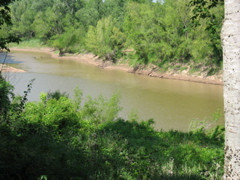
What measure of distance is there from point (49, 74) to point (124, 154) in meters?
26.2

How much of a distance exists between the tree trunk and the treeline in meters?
14.1

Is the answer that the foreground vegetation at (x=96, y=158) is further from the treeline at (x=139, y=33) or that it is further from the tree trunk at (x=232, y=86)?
the treeline at (x=139, y=33)

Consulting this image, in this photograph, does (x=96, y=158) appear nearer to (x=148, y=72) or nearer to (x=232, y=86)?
(x=232, y=86)

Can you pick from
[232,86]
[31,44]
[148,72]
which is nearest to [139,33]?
[148,72]

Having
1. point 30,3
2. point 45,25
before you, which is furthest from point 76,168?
point 30,3

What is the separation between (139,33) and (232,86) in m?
32.7

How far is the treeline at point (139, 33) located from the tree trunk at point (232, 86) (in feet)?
46.4

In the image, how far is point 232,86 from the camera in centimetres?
283

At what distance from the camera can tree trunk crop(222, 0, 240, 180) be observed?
280cm

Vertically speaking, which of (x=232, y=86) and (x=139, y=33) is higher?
(x=139, y=33)

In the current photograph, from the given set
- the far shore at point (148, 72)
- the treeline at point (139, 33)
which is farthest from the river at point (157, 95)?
the treeline at point (139, 33)

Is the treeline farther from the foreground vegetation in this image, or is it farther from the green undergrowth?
the foreground vegetation

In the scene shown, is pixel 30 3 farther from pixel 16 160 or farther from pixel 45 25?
pixel 16 160

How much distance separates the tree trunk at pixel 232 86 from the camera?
9.20ft
